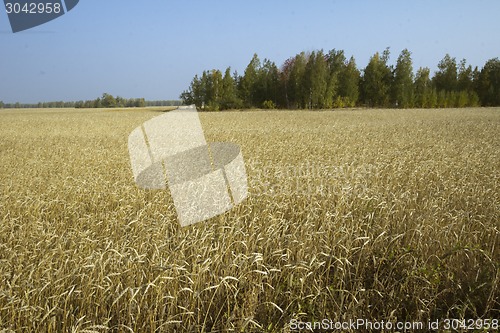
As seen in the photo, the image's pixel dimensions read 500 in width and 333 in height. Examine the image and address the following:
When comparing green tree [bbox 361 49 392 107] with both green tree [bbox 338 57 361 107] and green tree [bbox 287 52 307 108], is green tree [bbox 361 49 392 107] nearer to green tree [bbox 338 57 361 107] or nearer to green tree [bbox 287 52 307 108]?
green tree [bbox 338 57 361 107]

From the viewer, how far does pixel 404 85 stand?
221 feet

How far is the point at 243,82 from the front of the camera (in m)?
70.9

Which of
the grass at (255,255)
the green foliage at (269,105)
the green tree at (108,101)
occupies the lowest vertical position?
the green foliage at (269,105)

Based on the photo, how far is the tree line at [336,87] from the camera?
219ft

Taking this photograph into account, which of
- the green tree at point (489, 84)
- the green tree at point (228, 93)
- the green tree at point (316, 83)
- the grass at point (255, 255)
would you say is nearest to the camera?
the grass at point (255, 255)

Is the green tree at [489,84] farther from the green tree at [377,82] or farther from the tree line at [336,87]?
the green tree at [377,82]

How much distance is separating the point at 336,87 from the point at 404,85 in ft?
42.2

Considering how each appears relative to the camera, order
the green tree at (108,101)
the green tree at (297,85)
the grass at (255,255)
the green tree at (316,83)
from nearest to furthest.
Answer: the grass at (255,255) → the green tree at (316,83) → the green tree at (297,85) → the green tree at (108,101)

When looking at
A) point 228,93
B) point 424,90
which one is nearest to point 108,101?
point 228,93

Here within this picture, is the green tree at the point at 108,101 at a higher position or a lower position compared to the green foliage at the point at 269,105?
higher

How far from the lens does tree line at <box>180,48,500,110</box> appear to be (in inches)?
2628

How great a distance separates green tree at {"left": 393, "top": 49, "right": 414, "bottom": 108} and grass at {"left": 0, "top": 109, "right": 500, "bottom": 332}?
64.8m

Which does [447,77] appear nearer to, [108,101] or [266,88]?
[266,88]

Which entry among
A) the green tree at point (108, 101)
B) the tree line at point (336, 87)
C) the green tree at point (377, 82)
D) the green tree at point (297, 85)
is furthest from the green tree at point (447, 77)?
the green tree at point (108, 101)
